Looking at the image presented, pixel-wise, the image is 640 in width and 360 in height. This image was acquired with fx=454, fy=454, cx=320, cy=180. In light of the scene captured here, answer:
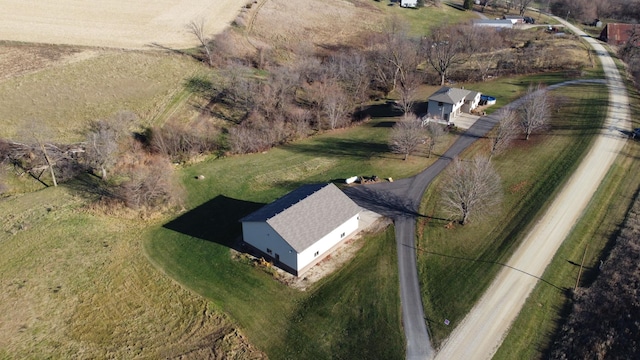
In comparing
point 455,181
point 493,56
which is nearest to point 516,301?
point 455,181

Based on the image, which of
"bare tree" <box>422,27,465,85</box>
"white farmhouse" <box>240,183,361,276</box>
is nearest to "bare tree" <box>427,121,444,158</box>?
"white farmhouse" <box>240,183,361,276</box>

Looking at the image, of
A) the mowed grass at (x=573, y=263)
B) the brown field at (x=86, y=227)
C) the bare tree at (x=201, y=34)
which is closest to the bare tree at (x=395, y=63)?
the brown field at (x=86, y=227)

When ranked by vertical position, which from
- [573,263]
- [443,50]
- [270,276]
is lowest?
[270,276]

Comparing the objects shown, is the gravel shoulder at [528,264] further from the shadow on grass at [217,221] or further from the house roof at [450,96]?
the shadow on grass at [217,221]

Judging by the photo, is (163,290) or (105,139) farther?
(105,139)

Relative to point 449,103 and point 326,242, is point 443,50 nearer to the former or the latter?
point 449,103

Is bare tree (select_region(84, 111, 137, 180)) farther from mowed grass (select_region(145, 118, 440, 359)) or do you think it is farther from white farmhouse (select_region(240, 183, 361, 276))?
white farmhouse (select_region(240, 183, 361, 276))

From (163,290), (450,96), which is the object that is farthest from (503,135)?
(163,290)
